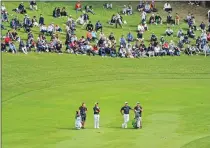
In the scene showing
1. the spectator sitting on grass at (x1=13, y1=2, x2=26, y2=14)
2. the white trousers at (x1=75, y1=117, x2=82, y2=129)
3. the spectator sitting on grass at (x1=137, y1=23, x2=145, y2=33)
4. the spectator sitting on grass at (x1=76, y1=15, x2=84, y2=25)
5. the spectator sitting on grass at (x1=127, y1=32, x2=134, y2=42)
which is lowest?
the white trousers at (x1=75, y1=117, x2=82, y2=129)

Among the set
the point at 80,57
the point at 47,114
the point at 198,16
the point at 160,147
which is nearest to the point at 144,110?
the point at 47,114

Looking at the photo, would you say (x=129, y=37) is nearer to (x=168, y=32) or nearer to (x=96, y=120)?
(x=168, y=32)

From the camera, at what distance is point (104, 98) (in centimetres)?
5738

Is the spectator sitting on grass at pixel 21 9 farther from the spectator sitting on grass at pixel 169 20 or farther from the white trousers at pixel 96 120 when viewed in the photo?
the white trousers at pixel 96 120

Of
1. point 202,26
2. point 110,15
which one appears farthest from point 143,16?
point 202,26

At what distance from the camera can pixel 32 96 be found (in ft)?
191

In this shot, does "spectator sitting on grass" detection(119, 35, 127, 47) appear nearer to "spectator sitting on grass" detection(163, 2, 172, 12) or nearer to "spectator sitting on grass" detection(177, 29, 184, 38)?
"spectator sitting on grass" detection(177, 29, 184, 38)

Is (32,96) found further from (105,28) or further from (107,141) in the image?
(105,28)

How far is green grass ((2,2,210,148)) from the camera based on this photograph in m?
44.4

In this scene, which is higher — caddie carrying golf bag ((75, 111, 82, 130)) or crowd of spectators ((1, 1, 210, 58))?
crowd of spectators ((1, 1, 210, 58))

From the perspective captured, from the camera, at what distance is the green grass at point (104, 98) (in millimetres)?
44375

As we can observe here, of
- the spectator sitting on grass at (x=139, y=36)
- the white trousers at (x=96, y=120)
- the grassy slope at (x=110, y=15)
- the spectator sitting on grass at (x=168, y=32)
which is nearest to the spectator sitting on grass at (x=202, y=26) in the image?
the grassy slope at (x=110, y=15)

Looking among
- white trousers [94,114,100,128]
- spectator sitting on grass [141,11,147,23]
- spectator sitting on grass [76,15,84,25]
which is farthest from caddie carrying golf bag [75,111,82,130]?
spectator sitting on grass [141,11,147,23]

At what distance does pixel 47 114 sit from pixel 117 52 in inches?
837
